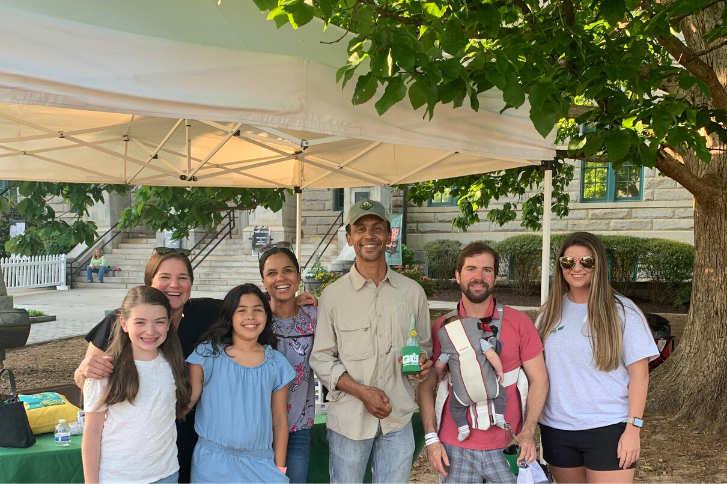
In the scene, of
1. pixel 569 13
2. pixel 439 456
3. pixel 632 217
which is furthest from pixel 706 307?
pixel 632 217

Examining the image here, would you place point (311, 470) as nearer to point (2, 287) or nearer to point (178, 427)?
point (178, 427)

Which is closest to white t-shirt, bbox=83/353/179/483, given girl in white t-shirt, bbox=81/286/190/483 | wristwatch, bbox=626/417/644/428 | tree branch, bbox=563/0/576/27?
girl in white t-shirt, bbox=81/286/190/483

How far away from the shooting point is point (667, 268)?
15.3 metres

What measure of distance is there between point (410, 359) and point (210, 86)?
157 centimetres

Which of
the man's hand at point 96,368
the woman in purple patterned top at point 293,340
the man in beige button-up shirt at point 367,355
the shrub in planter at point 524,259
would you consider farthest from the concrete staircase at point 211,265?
the man's hand at point 96,368

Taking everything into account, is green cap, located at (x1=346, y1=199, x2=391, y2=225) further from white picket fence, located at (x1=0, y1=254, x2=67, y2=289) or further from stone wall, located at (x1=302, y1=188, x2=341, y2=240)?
white picket fence, located at (x1=0, y1=254, x2=67, y2=289)

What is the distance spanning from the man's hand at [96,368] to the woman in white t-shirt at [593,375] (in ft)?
6.67

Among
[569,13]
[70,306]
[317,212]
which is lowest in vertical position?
[70,306]

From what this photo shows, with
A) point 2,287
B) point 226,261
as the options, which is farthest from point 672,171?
point 226,261

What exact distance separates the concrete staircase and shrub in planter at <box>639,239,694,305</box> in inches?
349

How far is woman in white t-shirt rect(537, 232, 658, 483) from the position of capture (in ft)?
9.34

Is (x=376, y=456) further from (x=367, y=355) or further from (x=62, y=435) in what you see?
(x=62, y=435)

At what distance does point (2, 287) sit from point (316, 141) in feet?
27.6

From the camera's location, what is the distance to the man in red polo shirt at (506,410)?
9.35 feet
